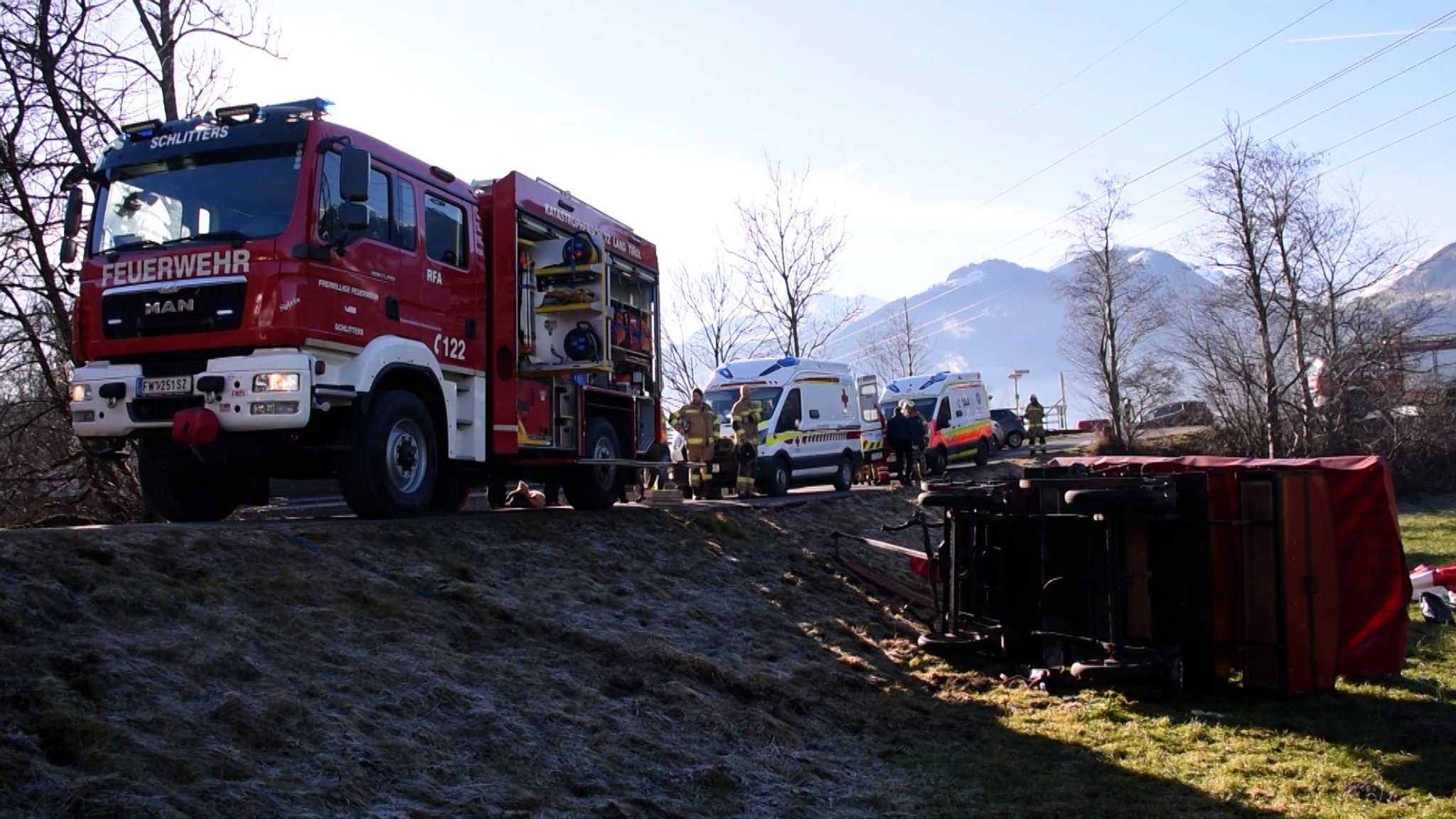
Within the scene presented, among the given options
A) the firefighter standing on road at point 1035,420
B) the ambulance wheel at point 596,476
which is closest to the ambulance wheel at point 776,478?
the ambulance wheel at point 596,476

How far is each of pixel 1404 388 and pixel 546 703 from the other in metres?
29.5

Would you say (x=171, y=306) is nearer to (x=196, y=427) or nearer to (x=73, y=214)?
(x=196, y=427)

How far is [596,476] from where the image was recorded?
42.8 feet

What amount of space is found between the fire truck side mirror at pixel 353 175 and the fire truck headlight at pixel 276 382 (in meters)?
1.42

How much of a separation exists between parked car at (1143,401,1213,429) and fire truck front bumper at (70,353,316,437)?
29189 millimetres

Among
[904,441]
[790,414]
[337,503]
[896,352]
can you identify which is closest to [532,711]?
[337,503]

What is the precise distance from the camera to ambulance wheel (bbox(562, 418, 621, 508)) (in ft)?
42.0

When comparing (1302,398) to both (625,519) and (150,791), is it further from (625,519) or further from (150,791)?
(150,791)

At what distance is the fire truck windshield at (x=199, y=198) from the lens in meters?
8.45

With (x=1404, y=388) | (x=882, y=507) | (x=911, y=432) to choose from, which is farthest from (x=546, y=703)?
(x=1404, y=388)

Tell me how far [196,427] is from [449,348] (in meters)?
2.51

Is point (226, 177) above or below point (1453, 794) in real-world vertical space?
above

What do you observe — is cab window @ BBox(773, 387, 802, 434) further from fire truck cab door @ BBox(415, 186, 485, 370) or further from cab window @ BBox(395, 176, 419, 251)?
cab window @ BBox(395, 176, 419, 251)

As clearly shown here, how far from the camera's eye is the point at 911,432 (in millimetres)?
22438
